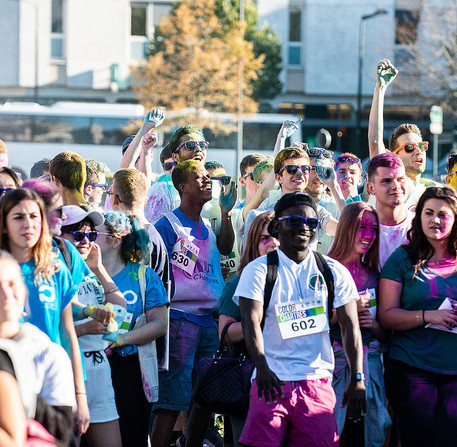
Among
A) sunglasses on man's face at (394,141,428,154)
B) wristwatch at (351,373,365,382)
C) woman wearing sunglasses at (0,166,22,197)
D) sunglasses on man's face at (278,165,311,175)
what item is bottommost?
wristwatch at (351,373,365,382)

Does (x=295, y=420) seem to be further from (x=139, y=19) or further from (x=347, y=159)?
(x=139, y=19)

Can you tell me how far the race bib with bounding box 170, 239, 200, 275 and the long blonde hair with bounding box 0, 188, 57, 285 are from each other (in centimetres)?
176

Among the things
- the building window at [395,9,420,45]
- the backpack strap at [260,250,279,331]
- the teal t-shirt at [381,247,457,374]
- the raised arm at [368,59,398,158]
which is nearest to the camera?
the backpack strap at [260,250,279,331]

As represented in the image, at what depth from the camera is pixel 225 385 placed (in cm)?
473

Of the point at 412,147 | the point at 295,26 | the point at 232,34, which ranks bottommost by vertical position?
the point at 412,147

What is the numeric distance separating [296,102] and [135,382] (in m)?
36.5

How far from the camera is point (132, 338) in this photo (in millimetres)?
4891

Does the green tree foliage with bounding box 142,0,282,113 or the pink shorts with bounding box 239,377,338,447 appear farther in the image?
the green tree foliage with bounding box 142,0,282,113

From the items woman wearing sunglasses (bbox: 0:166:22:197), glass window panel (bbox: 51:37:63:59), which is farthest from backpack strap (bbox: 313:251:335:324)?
glass window panel (bbox: 51:37:63:59)

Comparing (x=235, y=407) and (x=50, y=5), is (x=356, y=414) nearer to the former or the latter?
(x=235, y=407)

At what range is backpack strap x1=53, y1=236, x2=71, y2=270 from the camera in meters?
4.35

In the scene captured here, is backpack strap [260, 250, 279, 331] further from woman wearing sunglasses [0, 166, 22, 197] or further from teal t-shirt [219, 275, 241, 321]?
woman wearing sunglasses [0, 166, 22, 197]

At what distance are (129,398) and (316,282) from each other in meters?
1.39

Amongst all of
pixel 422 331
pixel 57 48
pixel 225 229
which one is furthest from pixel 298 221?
pixel 57 48
